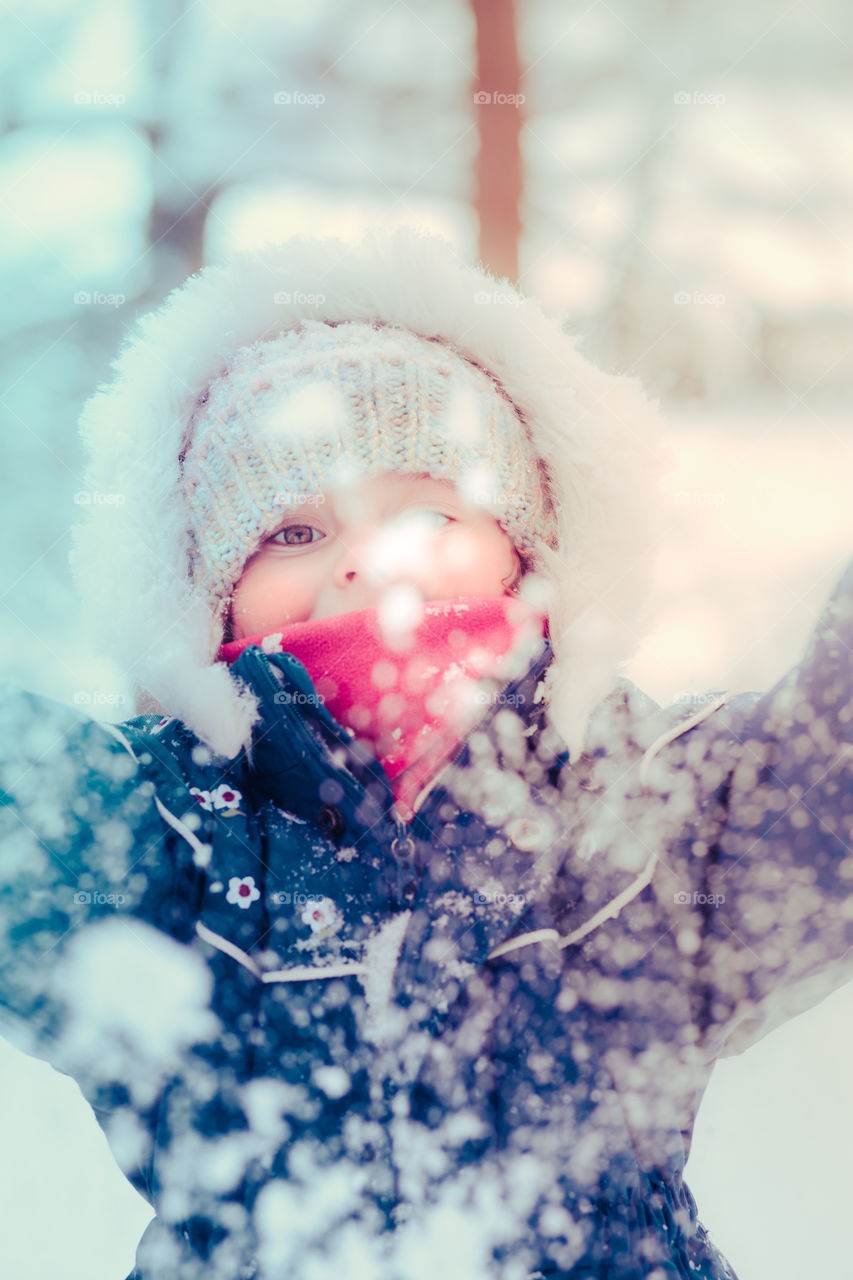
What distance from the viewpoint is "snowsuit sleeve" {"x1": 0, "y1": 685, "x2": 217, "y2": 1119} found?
1.80ft

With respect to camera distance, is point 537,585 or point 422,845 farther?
point 537,585

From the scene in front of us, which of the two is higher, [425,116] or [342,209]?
[425,116]

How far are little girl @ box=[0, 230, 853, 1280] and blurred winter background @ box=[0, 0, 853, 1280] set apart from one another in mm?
466

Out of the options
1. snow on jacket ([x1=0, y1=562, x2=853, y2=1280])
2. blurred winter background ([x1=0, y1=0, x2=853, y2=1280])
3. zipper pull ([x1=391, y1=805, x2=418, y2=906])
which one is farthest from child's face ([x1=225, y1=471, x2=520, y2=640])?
blurred winter background ([x1=0, y1=0, x2=853, y2=1280])

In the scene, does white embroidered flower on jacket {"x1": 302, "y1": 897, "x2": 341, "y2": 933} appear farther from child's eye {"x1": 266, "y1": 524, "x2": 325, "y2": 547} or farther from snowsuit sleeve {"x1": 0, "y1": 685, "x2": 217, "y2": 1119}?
child's eye {"x1": 266, "y1": 524, "x2": 325, "y2": 547}

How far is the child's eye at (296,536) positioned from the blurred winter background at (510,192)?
470 mm

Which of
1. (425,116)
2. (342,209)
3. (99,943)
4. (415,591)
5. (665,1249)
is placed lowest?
(665,1249)

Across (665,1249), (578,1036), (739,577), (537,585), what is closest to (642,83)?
(739,577)

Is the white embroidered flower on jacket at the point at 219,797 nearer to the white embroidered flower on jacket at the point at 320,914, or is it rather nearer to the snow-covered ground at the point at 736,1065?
the white embroidered flower on jacket at the point at 320,914

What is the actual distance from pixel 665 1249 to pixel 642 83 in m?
1.41

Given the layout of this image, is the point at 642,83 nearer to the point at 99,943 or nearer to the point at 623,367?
the point at 623,367

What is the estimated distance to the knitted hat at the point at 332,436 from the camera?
0.73 m

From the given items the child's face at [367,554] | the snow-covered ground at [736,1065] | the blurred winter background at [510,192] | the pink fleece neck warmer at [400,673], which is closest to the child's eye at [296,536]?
the child's face at [367,554]

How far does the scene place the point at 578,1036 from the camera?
22.8 inches
